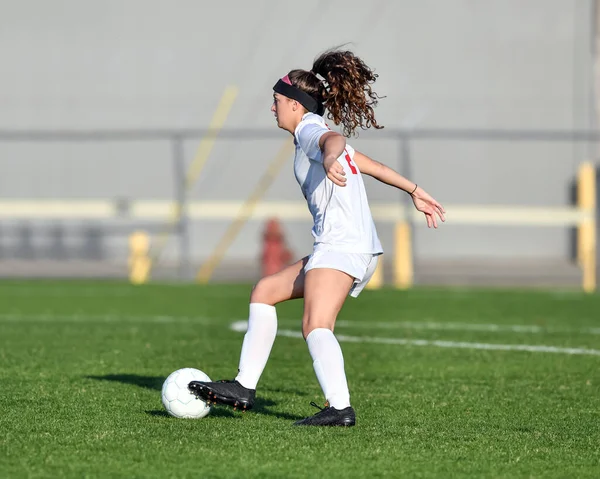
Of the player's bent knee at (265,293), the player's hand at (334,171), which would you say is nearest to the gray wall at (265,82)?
the player's bent knee at (265,293)

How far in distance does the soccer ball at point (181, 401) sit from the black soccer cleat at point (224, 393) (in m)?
0.07

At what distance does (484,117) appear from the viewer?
24406mm

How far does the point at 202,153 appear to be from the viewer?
2366cm

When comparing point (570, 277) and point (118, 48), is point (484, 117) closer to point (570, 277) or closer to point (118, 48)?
point (570, 277)

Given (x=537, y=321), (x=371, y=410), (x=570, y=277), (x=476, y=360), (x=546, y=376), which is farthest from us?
(x=570, y=277)

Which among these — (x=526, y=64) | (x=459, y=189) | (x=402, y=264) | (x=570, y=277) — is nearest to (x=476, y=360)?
(x=402, y=264)

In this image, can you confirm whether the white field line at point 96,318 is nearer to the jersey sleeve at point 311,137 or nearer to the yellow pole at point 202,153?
the jersey sleeve at point 311,137

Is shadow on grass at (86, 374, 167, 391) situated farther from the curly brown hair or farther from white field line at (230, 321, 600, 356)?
white field line at (230, 321, 600, 356)

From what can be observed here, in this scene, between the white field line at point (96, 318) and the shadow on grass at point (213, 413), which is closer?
the shadow on grass at point (213, 413)

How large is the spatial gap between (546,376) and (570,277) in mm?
13886

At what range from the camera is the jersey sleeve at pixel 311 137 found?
5520 mm

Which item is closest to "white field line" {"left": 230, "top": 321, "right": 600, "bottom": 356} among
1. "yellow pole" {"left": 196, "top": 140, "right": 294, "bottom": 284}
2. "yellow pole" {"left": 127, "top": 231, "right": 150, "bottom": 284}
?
"yellow pole" {"left": 127, "top": 231, "right": 150, "bottom": 284}

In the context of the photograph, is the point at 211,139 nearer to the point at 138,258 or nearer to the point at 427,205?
the point at 138,258

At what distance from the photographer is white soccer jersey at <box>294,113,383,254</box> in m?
5.64
